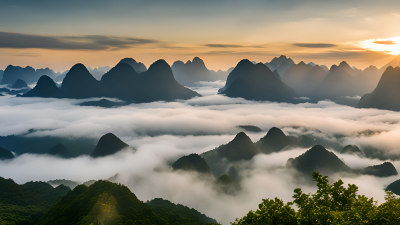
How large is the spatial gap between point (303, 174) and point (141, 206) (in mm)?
65131

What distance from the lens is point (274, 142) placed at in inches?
5103

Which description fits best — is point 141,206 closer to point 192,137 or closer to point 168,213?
point 168,213

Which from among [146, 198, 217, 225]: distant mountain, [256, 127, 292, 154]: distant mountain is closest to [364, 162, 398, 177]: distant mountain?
[256, 127, 292, 154]: distant mountain

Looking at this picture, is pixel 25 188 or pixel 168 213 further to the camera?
pixel 25 188

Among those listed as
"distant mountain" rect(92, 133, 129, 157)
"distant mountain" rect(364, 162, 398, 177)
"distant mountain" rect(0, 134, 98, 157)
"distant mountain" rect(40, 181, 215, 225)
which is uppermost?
"distant mountain" rect(40, 181, 215, 225)

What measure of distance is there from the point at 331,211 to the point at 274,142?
11985 cm

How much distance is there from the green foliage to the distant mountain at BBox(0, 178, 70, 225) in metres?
63.6

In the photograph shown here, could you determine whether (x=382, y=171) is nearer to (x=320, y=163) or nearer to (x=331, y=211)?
(x=320, y=163)

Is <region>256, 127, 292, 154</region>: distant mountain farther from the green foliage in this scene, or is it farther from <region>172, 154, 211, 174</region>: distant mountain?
the green foliage

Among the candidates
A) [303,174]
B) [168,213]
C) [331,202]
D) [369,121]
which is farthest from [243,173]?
[369,121]

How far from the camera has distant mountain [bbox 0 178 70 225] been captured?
208 feet

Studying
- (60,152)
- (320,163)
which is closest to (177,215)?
(320,163)

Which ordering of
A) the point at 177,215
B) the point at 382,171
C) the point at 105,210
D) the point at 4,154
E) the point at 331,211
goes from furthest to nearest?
the point at 4,154, the point at 382,171, the point at 177,215, the point at 105,210, the point at 331,211

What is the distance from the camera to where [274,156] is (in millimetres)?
121688
